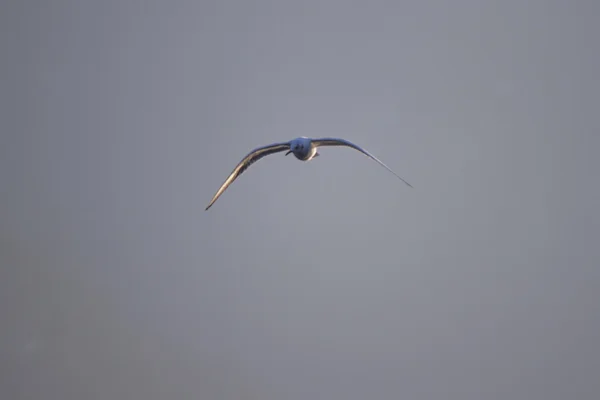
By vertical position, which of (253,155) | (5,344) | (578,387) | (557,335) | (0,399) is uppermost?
(557,335)

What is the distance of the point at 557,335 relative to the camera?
156 m

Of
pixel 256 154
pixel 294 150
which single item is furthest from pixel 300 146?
pixel 256 154

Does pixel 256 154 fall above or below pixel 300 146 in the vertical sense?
below

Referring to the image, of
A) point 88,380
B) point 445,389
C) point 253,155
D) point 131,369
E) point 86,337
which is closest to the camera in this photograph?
point 253,155

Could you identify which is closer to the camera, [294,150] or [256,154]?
[294,150]

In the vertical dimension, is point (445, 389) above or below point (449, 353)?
below

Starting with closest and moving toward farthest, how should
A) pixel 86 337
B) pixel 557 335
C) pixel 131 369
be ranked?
1. pixel 131 369
2. pixel 86 337
3. pixel 557 335

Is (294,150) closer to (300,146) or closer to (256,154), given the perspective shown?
(300,146)

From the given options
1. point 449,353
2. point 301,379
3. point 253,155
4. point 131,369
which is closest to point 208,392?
point 131,369

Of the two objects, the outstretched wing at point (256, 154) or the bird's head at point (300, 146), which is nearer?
the bird's head at point (300, 146)

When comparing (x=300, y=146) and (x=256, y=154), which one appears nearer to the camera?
(x=300, y=146)

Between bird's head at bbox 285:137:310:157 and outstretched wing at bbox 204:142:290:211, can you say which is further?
outstretched wing at bbox 204:142:290:211

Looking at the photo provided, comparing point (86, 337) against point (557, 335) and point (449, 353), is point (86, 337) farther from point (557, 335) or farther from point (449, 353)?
point (557, 335)

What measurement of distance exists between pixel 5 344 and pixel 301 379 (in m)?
63.0
